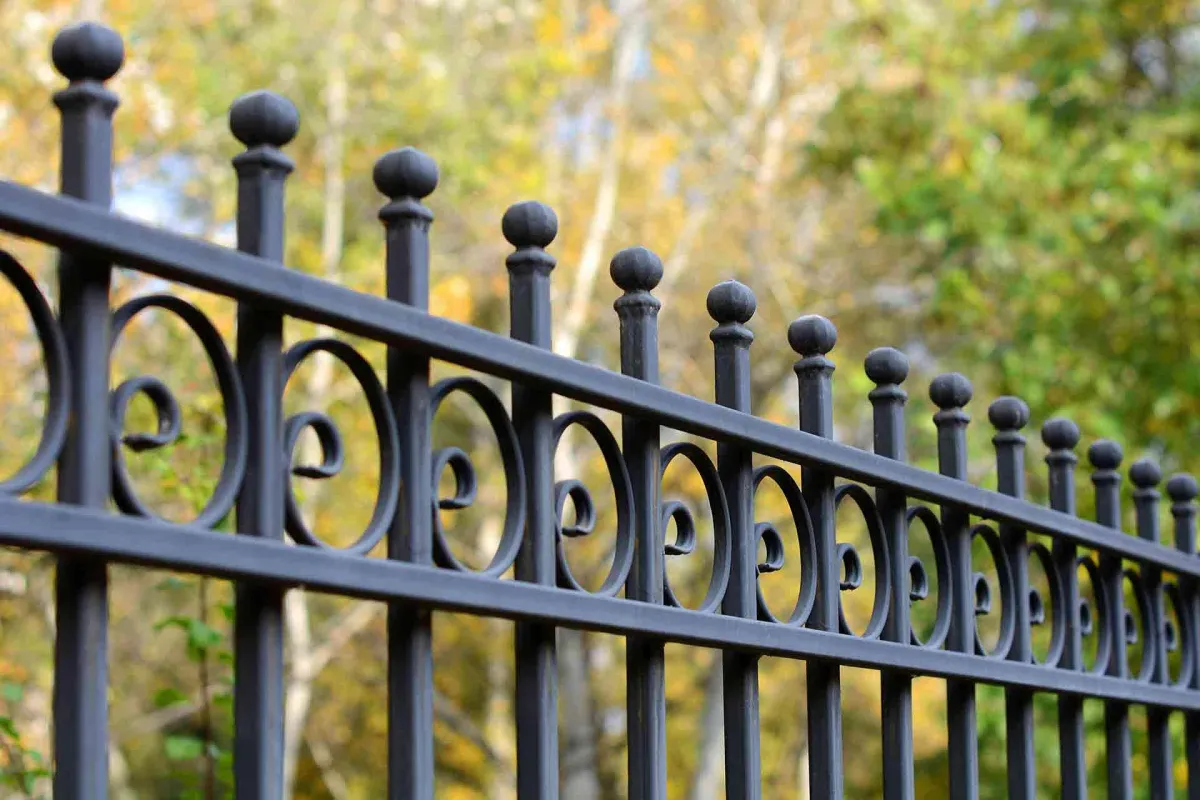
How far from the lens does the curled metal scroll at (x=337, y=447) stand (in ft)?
4.60

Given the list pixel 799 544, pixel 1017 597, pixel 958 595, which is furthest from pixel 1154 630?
pixel 799 544

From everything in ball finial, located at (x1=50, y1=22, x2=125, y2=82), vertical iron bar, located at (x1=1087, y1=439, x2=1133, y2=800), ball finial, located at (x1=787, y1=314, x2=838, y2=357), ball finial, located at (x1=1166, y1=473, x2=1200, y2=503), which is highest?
ball finial, located at (x1=1166, y1=473, x2=1200, y2=503)

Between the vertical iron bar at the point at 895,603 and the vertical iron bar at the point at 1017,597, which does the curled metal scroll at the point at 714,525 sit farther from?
the vertical iron bar at the point at 1017,597

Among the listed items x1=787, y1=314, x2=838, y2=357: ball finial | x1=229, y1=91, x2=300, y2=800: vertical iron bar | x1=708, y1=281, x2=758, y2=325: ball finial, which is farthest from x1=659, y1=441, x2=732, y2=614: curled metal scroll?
x1=229, y1=91, x2=300, y2=800: vertical iron bar

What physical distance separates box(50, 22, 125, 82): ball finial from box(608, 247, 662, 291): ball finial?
2.32 feet

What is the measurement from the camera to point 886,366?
228 centimetres

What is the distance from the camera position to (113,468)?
1.27 meters

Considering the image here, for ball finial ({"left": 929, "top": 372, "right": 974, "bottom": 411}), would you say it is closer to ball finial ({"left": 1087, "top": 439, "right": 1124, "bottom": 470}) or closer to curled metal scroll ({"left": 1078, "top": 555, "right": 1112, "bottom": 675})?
curled metal scroll ({"left": 1078, "top": 555, "right": 1112, "bottom": 675})

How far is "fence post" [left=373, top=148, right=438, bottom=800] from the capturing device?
1508 mm

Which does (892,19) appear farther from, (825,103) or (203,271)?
(203,271)

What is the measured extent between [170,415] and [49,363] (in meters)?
0.11

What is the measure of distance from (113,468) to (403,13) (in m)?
17.8

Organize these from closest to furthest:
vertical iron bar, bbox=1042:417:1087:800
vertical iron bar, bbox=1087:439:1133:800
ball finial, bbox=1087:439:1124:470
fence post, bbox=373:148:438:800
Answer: fence post, bbox=373:148:438:800, vertical iron bar, bbox=1042:417:1087:800, vertical iron bar, bbox=1087:439:1133:800, ball finial, bbox=1087:439:1124:470

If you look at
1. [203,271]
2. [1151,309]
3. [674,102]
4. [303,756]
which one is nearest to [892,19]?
[1151,309]
